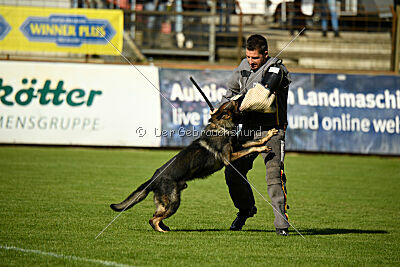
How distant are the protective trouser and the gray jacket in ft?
0.36

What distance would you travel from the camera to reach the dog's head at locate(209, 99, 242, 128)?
A: 21.0 feet

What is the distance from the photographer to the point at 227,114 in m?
6.45

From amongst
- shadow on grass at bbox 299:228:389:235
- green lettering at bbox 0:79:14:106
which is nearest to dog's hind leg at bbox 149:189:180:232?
shadow on grass at bbox 299:228:389:235

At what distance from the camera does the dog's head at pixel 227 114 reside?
6.41m

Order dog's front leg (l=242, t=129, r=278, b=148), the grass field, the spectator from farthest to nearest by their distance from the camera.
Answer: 1. the spectator
2. dog's front leg (l=242, t=129, r=278, b=148)
3. the grass field

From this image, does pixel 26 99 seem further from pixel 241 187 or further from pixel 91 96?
pixel 241 187

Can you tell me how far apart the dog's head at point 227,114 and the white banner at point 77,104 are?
8.40 meters

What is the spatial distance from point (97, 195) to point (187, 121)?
644 cm

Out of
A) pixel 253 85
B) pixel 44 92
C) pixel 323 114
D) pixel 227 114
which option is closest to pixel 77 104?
pixel 44 92

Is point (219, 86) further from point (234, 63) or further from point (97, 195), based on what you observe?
point (97, 195)

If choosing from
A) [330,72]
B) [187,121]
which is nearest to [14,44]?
[187,121]

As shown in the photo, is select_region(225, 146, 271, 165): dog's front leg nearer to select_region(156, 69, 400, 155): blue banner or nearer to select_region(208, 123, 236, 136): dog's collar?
select_region(208, 123, 236, 136): dog's collar

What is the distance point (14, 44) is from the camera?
15.6 meters

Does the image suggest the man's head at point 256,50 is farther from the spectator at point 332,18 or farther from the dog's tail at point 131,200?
the spectator at point 332,18
